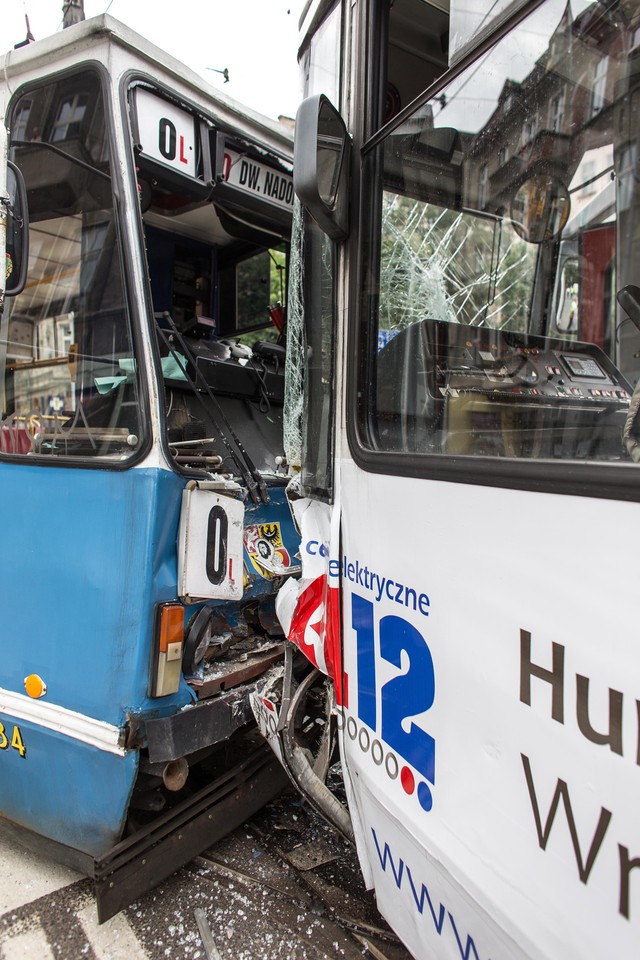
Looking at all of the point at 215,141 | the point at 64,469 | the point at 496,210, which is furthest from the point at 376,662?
the point at 215,141

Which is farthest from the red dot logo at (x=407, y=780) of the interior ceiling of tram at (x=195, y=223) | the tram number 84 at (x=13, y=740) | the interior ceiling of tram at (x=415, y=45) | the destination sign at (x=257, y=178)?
the interior ceiling of tram at (x=195, y=223)

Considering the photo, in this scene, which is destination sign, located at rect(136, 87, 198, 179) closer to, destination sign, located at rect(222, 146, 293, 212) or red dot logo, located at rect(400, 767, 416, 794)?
destination sign, located at rect(222, 146, 293, 212)

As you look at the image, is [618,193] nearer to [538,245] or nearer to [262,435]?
[538,245]

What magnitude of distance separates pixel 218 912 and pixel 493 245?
2.50 meters

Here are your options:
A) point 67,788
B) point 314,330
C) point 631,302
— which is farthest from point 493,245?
point 67,788

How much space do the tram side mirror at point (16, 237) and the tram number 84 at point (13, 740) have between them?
4.92ft

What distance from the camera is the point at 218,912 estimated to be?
2205mm

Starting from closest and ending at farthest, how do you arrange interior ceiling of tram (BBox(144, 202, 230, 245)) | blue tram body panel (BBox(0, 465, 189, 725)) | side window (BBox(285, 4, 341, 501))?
side window (BBox(285, 4, 341, 501)), blue tram body panel (BBox(0, 465, 189, 725)), interior ceiling of tram (BBox(144, 202, 230, 245))

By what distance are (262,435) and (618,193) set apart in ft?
5.86

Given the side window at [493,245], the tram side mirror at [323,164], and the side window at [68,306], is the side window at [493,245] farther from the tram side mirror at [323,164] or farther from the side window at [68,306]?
the side window at [68,306]

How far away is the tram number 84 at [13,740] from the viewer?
2.28 metres

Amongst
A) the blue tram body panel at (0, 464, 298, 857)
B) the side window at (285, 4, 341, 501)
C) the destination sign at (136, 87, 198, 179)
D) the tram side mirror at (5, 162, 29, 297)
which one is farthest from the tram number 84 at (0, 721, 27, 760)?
the destination sign at (136, 87, 198, 179)

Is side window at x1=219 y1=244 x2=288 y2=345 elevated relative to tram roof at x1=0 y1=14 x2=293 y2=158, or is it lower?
lower

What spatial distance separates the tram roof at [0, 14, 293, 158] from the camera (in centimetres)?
211
